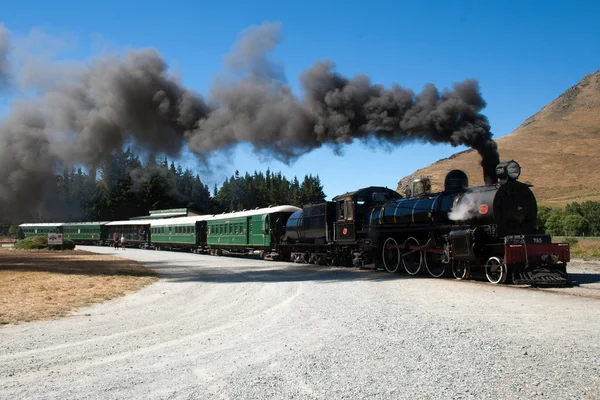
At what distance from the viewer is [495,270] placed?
14.0 meters

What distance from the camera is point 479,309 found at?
925 centimetres

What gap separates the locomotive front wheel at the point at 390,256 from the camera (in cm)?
1802

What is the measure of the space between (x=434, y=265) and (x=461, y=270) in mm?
1234

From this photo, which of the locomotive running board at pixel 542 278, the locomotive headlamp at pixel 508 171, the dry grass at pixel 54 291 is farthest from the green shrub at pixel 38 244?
the locomotive running board at pixel 542 278

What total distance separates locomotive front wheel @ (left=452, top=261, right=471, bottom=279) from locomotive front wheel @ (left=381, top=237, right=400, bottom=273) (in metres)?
2.76

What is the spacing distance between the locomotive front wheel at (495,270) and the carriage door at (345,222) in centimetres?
646

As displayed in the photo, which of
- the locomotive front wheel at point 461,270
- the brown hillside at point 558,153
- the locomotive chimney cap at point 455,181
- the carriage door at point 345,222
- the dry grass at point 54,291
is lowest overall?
the dry grass at point 54,291

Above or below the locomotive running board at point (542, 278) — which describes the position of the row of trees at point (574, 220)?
above

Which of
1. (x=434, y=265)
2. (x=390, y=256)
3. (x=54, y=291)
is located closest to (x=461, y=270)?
(x=434, y=265)

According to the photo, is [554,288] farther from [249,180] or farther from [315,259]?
[249,180]

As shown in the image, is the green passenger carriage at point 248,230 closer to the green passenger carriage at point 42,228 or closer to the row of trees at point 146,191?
the row of trees at point 146,191

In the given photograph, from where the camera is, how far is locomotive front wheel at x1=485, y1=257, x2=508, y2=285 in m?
13.5

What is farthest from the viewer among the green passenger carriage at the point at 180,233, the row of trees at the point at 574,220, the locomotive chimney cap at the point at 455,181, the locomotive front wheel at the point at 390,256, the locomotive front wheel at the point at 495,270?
the row of trees at the point at 574,220

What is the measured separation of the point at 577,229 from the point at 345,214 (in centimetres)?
4882
